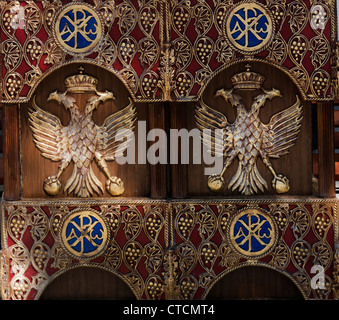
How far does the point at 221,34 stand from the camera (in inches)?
119

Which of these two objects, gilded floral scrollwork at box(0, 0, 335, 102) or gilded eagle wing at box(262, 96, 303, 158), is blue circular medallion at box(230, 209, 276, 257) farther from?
gilded floral scrollwork at box(0, 0, 335, 102)

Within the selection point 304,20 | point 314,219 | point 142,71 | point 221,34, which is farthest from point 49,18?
point 314,219

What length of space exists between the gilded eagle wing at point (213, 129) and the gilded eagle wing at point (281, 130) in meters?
0.25

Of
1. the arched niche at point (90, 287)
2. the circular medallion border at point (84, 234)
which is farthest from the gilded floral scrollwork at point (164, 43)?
the arched niche at point (90, 287)

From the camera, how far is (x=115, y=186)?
312cm

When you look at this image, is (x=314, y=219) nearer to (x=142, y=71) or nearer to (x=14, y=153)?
(x=142, y=71)

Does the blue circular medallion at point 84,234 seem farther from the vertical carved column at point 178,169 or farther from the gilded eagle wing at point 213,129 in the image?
the gilded eagle wing at point 213,129

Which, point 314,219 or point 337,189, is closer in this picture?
point 314,219

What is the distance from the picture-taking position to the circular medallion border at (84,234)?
307 centimetres

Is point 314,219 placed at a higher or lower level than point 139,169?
lower

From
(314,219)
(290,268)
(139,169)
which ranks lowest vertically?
(290,268)

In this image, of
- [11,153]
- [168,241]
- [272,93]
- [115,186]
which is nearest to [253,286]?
[168,241]

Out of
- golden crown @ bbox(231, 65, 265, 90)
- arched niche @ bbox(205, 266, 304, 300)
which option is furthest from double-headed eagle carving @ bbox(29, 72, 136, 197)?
arched niche @ bbox(205, 266, 304, 300)
